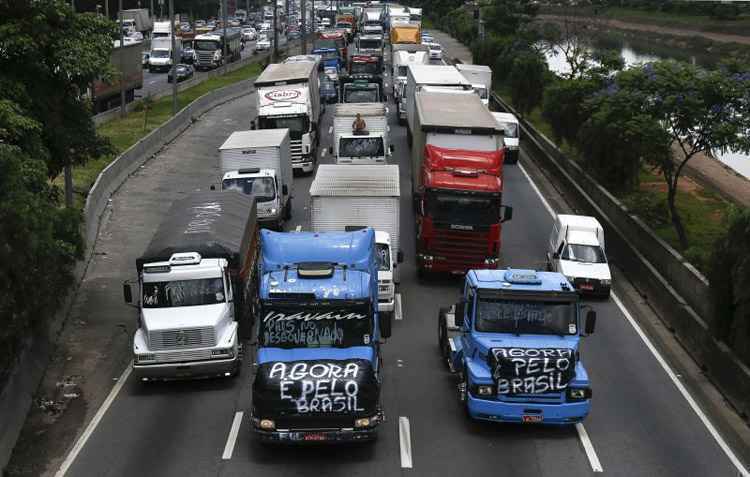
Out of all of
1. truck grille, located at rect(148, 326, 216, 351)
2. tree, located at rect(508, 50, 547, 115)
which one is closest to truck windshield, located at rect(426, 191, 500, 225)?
truck grille, located at rect(148, 326, 216, 351)

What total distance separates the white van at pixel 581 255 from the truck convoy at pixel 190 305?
1024 cm

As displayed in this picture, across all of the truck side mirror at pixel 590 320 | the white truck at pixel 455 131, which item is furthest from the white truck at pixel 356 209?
the truck side mirror at pixel 590 320

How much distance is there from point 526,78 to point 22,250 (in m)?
46.9

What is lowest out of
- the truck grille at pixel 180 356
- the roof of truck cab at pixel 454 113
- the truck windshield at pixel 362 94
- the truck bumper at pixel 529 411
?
the truck grille at pixel 180 356

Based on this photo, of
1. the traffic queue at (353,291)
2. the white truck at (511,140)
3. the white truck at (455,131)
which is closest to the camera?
the traffic queue at (353,291)

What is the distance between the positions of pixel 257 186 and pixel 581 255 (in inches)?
436

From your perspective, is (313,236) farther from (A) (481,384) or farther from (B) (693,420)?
(B) (693,420)

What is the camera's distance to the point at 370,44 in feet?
284

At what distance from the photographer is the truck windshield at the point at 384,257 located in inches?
1047

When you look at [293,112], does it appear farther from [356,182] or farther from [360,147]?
[356,182]

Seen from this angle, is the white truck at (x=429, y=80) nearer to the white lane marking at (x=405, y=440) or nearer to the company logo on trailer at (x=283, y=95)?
the company logo on trailer at (x=283, y=95)

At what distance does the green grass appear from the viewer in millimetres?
40625

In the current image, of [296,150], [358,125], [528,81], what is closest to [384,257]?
[358,125]

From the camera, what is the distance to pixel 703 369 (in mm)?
23578
